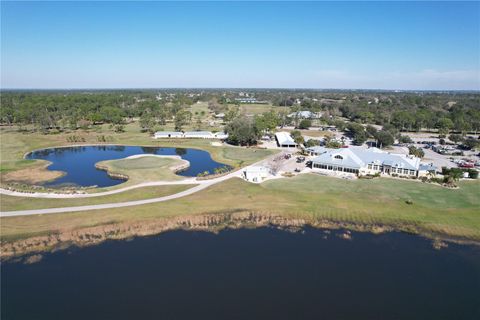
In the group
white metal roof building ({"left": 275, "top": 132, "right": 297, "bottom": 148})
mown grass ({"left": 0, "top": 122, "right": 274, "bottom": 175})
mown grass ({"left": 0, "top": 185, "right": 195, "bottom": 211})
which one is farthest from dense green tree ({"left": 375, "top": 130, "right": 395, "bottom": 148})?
mown grass ({"left": 0, "top": 185, "right": 195, "bottom": 211})

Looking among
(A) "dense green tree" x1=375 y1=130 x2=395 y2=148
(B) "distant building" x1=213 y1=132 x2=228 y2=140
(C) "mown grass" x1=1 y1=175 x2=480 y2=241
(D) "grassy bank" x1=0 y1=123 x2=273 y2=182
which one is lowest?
(C) "mown grass" x1=1 y1=175 x2=480 y2=241

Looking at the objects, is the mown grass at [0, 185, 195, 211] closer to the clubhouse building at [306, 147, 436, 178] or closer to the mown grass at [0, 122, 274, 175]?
the mown grass at [0, 122, 274, 175]

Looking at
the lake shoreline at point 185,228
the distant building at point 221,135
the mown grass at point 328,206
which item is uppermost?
the distant building at point 221,135

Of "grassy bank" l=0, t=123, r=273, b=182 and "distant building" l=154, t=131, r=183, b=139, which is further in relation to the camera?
"distant building" l=154, t=131, r=183, b=139

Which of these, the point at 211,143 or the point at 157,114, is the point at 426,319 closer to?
the point at 211,143

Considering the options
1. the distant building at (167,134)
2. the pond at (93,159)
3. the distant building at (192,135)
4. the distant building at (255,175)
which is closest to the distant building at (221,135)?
the distant building at (192,135)

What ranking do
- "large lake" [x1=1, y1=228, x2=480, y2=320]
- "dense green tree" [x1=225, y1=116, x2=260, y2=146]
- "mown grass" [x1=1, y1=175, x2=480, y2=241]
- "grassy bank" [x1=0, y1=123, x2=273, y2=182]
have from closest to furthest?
"large lake" [x1=1, y1=228, x2=480, y2=320], "mown grass" [x1=1, y1=175, x2=480, y2=241], "grassy bank" [x1=0, y1=123, x2=273, y2=182], "dense green tree" [x1=225, y1=116, x2=260, y2=146]

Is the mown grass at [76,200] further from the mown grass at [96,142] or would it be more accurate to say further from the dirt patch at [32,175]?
the mown grass at [96,142]
